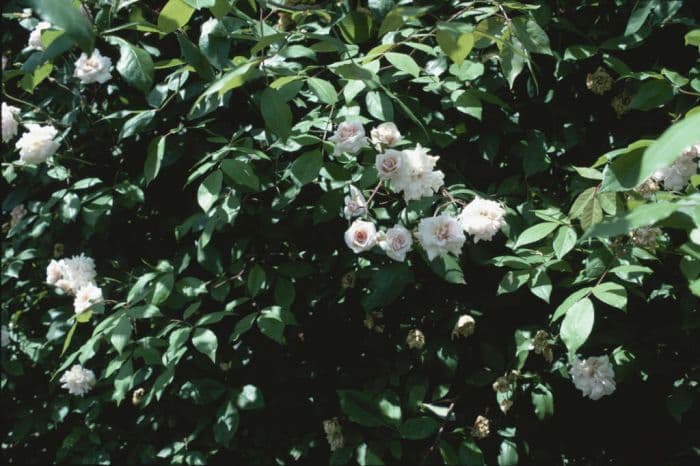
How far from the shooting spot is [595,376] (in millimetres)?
1893

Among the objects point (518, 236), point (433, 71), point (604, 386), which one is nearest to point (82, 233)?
point (433, 71)

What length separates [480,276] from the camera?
2188 mm

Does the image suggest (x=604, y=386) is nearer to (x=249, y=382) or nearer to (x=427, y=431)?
(x=427, y=431)

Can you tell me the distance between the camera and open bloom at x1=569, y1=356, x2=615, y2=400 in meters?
1.87

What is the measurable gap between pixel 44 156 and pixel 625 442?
2277 millimetres

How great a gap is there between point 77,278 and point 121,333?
0.53m

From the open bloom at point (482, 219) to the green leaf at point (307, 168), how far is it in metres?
0.43

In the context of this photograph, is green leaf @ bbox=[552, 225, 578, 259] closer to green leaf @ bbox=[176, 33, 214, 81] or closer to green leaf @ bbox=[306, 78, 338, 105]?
green leaf @ bbox=[306, 78, 338, 105]

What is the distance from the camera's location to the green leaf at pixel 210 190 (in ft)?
6.14

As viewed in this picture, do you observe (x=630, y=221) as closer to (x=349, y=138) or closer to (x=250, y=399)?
(x=349, y=138)

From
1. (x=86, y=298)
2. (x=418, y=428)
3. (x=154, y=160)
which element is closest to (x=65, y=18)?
(x=154, y=160)

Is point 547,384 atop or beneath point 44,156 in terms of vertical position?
beneath

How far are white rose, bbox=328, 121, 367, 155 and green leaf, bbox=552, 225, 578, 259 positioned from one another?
0.61m

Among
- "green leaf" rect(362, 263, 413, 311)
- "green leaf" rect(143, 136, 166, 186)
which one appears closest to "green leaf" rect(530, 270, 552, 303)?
"green leaf" rect(362, 263, 413, 311)
